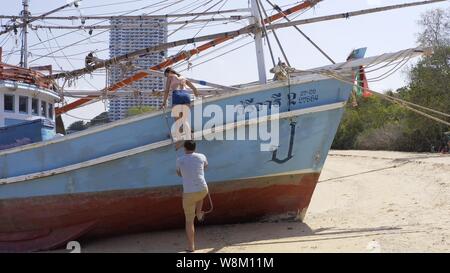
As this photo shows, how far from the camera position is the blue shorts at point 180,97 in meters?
7.63

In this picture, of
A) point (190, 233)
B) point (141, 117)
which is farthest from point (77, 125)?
point (190, 233)

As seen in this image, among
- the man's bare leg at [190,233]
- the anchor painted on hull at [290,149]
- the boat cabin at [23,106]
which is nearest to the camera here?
the man's bare leg at [190,233]

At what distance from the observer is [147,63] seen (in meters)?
13.1

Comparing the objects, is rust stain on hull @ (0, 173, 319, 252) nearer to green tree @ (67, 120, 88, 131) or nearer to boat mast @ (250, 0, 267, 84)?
boat mast @ (250, 0, 267, 84)

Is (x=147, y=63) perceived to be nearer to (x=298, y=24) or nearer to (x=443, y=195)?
(x=298, y=24)

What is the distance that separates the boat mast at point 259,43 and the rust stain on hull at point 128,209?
1743 millimetres

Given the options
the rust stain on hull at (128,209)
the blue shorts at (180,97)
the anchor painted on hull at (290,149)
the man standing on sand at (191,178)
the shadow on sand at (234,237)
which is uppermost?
the blue shorts at (180,97)

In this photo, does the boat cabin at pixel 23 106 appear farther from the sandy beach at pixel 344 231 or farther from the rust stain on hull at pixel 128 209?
the sandy beach at pixel 344 231

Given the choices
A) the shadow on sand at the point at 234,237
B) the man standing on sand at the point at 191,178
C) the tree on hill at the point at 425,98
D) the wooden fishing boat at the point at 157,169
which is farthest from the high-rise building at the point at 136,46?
the tree on hill at the point at 425,98

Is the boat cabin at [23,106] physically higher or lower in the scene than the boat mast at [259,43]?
lower

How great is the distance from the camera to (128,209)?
26.1 feet

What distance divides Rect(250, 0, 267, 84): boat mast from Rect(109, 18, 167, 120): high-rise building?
9.13 ft

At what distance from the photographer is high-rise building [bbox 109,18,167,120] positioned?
1120 centimetres

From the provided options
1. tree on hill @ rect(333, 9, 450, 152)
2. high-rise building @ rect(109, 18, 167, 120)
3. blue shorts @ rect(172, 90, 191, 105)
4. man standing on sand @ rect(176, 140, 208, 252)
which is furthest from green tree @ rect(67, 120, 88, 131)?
tree on hill @ rect(333, 9, 450, 152)
